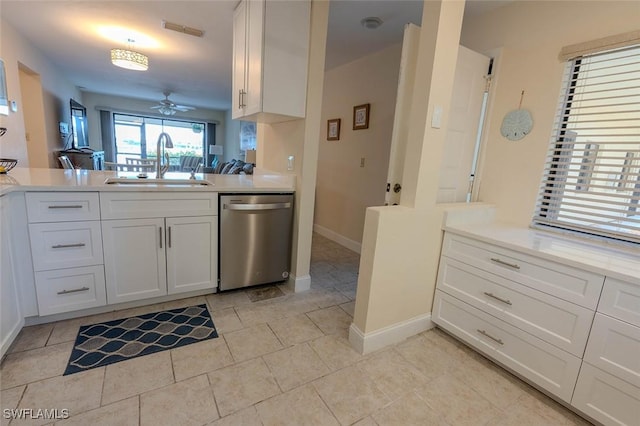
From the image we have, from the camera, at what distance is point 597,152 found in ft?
5.98

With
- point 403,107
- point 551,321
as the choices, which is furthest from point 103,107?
point 551,321

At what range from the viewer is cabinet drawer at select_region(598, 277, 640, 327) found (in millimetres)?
1223

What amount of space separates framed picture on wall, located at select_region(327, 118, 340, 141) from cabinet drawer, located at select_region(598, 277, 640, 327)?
323 cm

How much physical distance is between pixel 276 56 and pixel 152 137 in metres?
8.60

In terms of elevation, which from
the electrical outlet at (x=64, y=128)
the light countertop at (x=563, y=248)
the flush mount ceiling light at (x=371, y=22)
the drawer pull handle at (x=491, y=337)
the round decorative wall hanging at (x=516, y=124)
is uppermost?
the flush mount ceiling light at (x=371, y=22)

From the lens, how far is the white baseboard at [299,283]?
8.18 ft

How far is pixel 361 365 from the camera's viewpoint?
1.67 metres

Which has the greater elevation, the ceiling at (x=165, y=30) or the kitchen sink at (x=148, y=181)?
the ceiling at (x=165, y=30)

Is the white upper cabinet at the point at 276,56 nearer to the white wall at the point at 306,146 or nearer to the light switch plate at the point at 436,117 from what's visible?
the white wall at the point at 306,146

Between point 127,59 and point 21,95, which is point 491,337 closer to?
point 127,59

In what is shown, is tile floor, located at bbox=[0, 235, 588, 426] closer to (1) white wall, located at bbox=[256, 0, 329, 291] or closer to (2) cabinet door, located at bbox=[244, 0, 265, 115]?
(1) white wall, located at bbox=[256, 0, 329, 291]

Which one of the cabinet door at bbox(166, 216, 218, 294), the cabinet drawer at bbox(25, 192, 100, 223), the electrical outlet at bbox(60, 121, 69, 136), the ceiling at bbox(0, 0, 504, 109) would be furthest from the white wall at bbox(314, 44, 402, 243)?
→ the electrical outlet at bbox(60, 121, 69, 136)

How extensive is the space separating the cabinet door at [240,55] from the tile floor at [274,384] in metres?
1.74

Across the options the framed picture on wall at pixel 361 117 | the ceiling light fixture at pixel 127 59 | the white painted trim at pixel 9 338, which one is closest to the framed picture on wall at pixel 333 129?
the framed picture on wall at pixel 361 117
